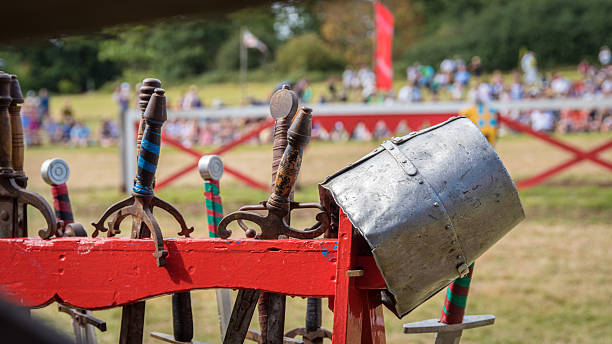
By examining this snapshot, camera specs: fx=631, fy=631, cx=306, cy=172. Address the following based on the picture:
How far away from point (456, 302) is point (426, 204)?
64 cm

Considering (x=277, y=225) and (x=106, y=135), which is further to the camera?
(x=106, y=135)

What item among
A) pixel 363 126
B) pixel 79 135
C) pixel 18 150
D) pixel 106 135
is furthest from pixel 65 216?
pixel 106 135

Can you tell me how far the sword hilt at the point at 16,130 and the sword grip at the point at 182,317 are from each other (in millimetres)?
576

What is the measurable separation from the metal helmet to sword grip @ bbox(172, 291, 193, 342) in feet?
2.40

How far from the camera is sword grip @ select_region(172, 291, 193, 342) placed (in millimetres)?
1909

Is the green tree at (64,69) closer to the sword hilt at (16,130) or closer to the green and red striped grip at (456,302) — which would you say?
the sword hilt at (16,130)

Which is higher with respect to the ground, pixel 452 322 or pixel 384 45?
pixel 384 45

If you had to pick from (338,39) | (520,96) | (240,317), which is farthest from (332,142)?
(338,39)

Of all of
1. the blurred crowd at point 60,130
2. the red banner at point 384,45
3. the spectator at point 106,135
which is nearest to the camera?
the red banner at point 384,45

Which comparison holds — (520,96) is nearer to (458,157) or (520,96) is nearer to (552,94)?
(552,94)

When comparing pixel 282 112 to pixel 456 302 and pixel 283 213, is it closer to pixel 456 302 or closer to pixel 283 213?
pixel 283 213

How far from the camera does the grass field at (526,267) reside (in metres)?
3.78

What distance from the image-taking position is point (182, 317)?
6.35 feet

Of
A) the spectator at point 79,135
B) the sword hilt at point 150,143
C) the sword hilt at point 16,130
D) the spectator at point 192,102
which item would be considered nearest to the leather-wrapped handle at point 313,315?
the sword hilt at point 150,143
